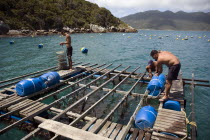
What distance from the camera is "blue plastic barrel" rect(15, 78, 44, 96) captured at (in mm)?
7551

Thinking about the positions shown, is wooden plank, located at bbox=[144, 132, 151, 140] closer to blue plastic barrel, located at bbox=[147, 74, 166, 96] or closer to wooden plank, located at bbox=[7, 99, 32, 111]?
blue plastic barrel, located at bbox=[147, 74, 166, 96]

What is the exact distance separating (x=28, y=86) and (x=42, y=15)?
88587 mm

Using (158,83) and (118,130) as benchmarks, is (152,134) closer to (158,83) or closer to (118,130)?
(118,130)

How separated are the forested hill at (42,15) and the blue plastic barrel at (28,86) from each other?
232ft

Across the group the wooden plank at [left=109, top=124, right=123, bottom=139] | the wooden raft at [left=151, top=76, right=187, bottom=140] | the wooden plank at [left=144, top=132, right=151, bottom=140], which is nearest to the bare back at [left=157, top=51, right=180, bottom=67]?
the wooden raft at [left=151, top=76, right=187, bottom=140]

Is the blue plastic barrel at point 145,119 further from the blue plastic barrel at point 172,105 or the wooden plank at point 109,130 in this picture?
the blue plastic barrel at point 172,105

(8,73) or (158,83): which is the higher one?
(158,83)

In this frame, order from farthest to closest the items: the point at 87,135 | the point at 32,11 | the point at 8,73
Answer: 1. the point at 32,11
2. the point at 8,73
3. the point at 87,135

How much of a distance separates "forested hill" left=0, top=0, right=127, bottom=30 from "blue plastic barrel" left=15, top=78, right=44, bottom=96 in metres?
70.7

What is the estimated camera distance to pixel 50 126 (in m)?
4.82

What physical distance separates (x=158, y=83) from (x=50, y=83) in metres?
6.23

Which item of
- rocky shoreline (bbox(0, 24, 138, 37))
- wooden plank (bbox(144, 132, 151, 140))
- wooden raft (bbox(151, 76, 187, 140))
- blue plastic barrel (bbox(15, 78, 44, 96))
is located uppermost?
rocky shoreline (bbox(0, 24, 138, 37))

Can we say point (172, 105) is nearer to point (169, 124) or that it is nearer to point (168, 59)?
point (169, 124)

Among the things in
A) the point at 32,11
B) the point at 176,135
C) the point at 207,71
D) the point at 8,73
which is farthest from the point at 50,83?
the point at 32,11
